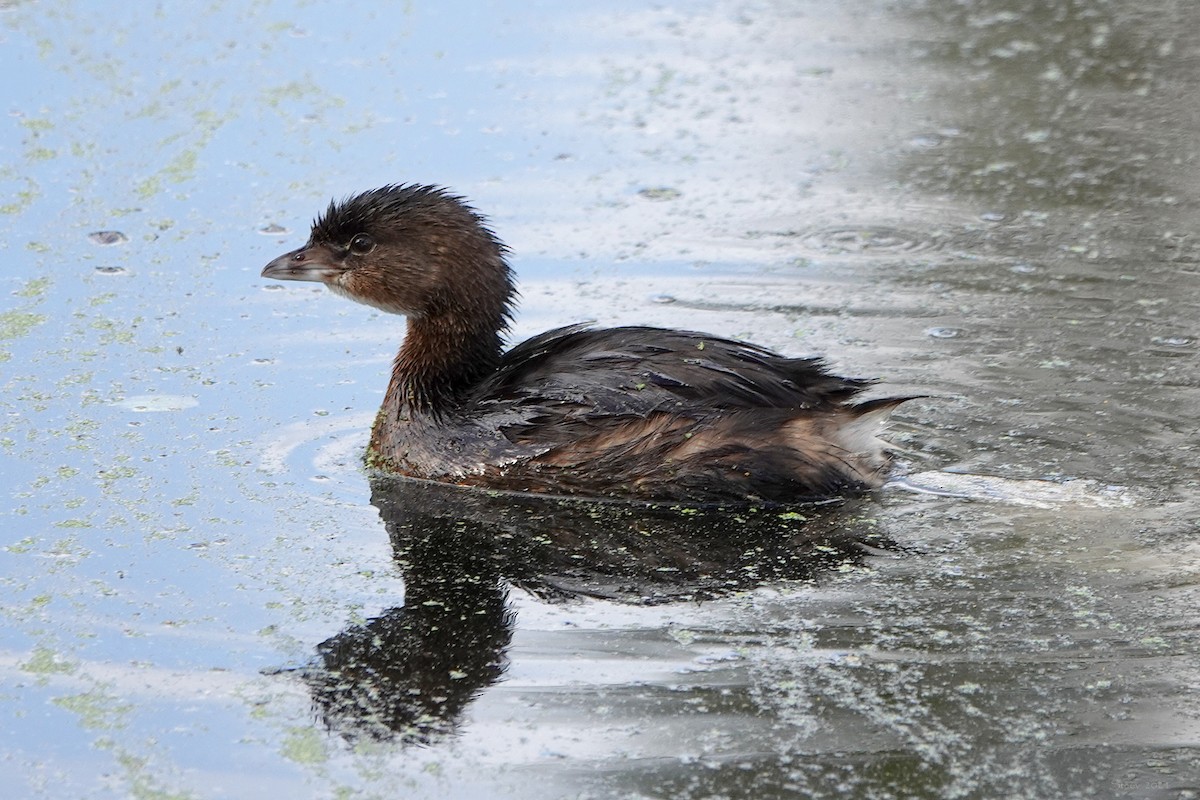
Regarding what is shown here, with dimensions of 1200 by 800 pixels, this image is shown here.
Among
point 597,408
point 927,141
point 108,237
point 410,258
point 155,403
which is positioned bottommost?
point 155,403

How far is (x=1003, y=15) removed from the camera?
34.8 ft

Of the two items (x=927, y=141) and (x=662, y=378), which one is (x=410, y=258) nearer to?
(x=662, y=378)

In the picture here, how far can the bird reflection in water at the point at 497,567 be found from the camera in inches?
170

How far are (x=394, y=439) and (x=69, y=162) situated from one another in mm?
3201

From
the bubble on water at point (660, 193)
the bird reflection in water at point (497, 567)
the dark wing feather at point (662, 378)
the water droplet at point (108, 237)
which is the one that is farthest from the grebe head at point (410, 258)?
the bubble on water at point (660, 193)

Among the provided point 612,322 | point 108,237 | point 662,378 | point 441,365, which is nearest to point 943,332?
point 612,322

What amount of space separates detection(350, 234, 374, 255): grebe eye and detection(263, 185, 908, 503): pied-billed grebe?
179 mm

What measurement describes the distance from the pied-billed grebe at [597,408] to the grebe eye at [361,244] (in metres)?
0.18

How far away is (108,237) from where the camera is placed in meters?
7.50

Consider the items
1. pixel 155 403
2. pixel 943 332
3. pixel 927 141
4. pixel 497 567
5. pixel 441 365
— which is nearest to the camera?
pixel 497 567

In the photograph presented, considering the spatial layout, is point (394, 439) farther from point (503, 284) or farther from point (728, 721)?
point (728, 721)

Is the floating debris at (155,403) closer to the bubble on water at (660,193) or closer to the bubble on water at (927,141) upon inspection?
the bubble on water at (660,193)

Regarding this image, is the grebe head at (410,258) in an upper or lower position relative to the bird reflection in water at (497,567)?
upper

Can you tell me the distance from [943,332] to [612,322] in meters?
1.28
